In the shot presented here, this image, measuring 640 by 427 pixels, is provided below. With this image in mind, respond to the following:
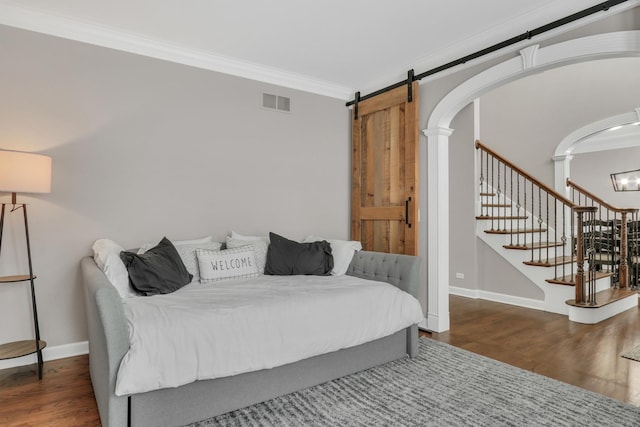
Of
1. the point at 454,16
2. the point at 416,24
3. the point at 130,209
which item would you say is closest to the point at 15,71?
the point at 130,209

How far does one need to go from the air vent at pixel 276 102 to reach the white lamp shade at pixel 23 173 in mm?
2098

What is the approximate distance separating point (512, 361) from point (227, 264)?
2392mm

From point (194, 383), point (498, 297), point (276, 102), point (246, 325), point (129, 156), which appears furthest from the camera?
point (498, 297)

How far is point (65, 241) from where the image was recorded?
304 cm

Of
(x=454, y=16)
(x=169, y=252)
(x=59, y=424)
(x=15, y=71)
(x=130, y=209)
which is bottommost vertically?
(x=59, y=424)

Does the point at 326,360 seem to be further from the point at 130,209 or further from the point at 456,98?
the point at 456,98

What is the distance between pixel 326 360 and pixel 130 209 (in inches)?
85.2

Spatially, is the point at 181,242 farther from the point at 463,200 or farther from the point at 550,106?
the point at 550,106

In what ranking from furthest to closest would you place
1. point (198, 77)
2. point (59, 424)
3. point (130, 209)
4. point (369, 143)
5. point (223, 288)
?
point (369, 143) < point (198, 77) < point (130, 209) < point (223, 288) < point (59, 424)

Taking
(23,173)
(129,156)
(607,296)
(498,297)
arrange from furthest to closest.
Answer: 1. (498,297)
2. (607,296)
3. (129,156)
4. (23,173)

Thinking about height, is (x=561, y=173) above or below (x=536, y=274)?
above

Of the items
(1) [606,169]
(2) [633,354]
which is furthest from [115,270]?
(1) [606,169]

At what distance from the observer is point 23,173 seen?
8.26 ft

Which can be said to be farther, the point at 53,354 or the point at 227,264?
the point at 227,264
